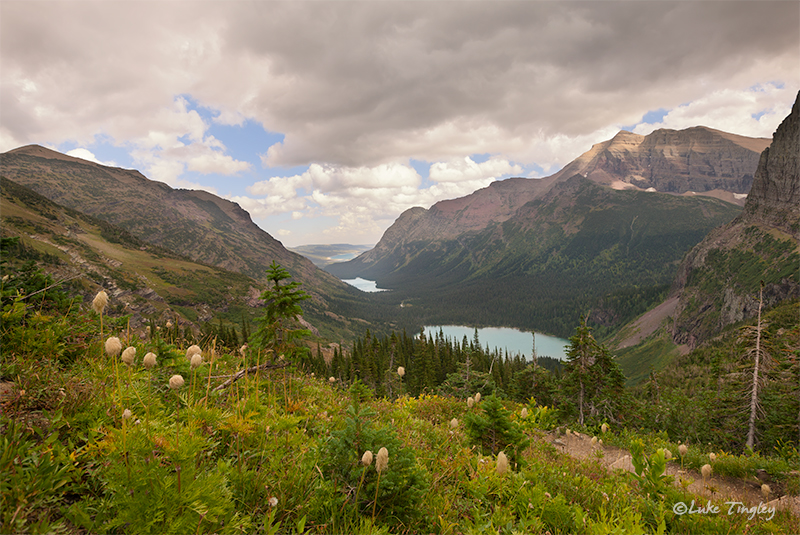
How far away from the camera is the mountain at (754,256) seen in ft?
444

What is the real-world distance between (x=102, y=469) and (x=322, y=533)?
2.09 meters

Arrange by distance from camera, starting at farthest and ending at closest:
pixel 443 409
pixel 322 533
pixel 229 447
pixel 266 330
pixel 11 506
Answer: pixel 266 330 → pixel 443 409 → pixel 229 447 → pixel 322 533 → pixel 11 506

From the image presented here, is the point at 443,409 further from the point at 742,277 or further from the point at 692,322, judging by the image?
the point at 742,277

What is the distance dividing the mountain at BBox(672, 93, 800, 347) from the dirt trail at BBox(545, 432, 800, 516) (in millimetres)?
170448

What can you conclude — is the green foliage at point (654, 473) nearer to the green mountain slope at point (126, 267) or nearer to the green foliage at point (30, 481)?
the green foliage at point (30, 481)

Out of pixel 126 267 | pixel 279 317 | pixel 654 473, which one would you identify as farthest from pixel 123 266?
pixel 654 473

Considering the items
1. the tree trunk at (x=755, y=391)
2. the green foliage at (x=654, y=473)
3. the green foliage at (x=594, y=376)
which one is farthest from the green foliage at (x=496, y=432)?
the green foliage at (x=594, y=376)

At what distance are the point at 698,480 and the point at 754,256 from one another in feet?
713

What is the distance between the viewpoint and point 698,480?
10.7m

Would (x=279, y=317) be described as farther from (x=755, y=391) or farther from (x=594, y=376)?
(x=594, y=376)

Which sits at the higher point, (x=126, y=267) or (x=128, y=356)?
(x=126, y=267)

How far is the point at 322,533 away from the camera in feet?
10.2

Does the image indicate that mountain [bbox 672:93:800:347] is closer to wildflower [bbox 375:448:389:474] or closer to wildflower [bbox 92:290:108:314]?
wildflower [bbox 375:448:389:474]

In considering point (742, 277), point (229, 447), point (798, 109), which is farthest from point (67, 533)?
point (798, 109)
